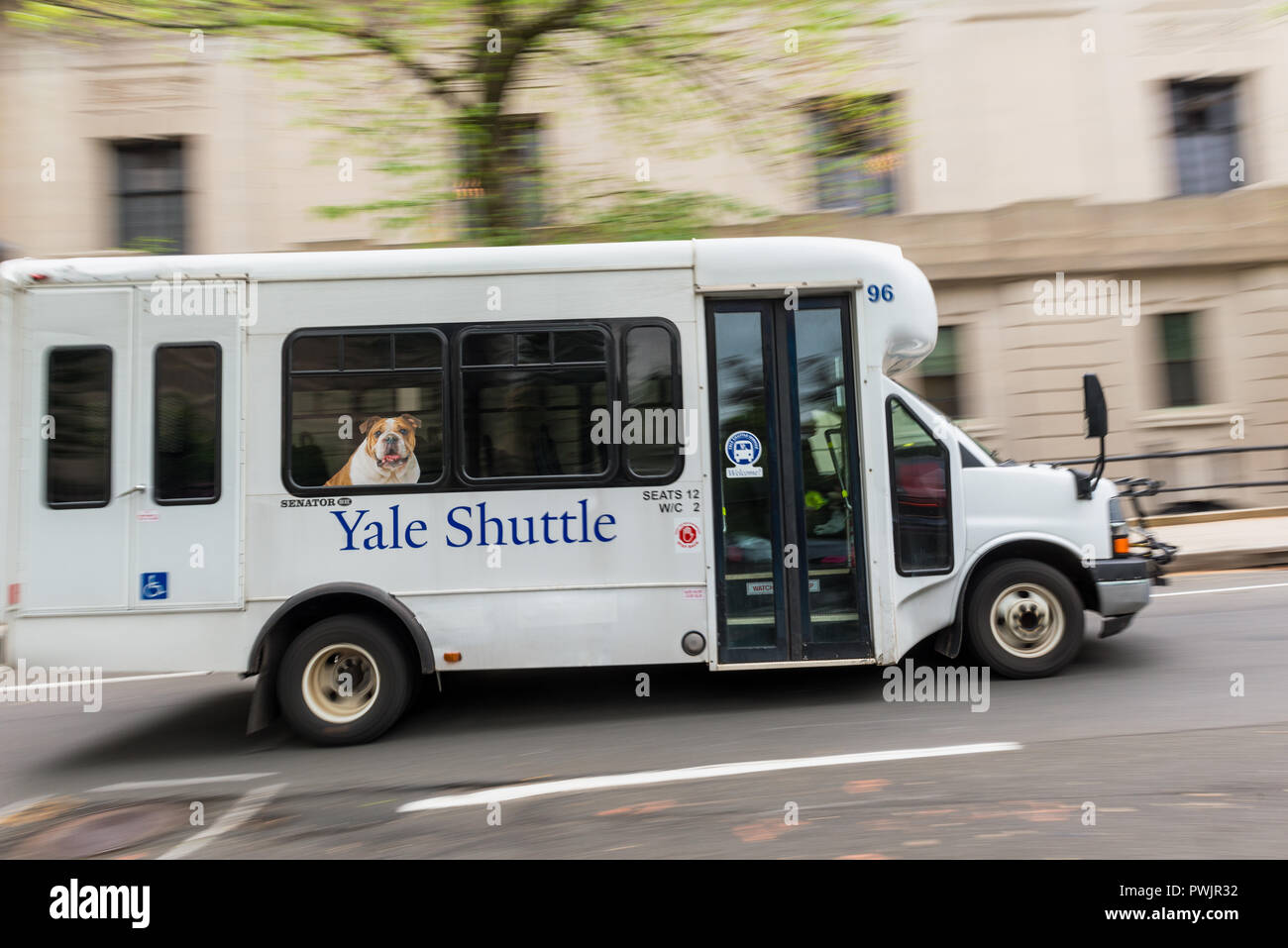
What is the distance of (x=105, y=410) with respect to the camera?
5766 mm

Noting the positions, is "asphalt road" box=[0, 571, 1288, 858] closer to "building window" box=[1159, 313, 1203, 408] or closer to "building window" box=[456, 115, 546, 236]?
"building window" box=[456, 115, 546, 236]

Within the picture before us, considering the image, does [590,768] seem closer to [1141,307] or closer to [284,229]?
[284,229]

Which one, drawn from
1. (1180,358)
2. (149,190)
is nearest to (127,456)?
(149,190)

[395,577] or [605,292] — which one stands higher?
[605,292]

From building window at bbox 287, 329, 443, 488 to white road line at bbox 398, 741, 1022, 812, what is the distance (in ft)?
6.26

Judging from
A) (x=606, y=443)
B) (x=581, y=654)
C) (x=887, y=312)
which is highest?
(x=887, y=312)

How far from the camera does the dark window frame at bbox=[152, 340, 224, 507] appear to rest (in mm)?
5742

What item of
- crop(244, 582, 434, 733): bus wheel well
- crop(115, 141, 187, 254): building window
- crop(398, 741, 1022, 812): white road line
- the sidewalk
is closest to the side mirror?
crop(398, 741, 1022, 812): white road line

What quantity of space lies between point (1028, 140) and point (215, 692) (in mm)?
14597

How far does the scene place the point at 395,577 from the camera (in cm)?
579

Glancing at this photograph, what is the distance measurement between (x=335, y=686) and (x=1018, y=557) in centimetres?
436

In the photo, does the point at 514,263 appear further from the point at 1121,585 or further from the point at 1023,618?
the point at 1121,585

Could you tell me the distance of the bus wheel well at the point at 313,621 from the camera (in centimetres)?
573
